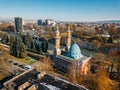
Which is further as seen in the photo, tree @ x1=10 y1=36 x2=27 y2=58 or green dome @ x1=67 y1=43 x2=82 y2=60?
tree @ x1=10 y1=36 x2=27 y2=58

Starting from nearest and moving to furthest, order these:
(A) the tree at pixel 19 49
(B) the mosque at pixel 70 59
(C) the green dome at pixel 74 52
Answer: (B) the mosque at pixel 70 59 → (C) the green dome at pixel 74 52 → (A) the tree at pixel 19 49

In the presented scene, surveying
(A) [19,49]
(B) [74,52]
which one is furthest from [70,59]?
(A) [19,49]

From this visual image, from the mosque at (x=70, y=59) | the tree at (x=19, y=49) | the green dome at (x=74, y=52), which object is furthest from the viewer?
the tree at (x=19, y=49)

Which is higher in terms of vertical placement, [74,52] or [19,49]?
[74,52]

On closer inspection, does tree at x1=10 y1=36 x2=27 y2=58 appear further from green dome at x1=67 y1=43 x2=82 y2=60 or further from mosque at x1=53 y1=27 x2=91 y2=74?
green dome at x1=67 y1=43 x2=82 y2=60

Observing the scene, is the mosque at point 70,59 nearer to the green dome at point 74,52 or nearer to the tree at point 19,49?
the green dome at point 74,52

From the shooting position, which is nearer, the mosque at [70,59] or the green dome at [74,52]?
the mosque at [70,59]

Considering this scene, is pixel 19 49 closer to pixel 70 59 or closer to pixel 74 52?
pixel 70 59

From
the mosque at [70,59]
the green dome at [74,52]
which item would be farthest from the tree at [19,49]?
the green dome at [74,52]

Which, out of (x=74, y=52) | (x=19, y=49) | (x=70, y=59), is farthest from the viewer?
(x=19, y=49)

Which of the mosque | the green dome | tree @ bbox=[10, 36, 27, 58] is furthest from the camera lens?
tree @ bbox=[10, 36, 27, 58]

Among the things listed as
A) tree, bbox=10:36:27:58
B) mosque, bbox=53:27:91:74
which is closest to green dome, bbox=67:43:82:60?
mosque, bbox=53:27:91:74
